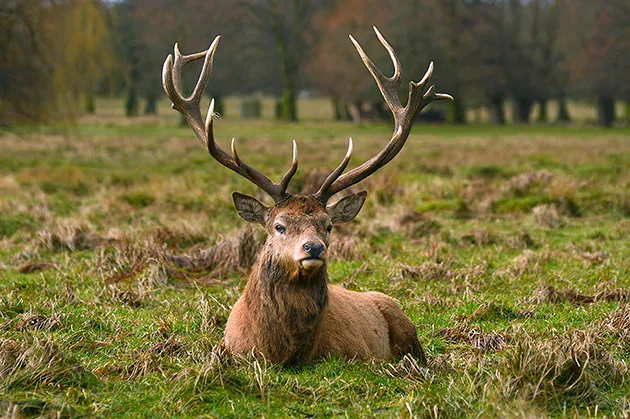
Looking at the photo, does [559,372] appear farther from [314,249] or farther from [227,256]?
[227,256]

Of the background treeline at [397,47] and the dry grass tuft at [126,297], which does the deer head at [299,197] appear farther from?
the background treeline at [397,47]

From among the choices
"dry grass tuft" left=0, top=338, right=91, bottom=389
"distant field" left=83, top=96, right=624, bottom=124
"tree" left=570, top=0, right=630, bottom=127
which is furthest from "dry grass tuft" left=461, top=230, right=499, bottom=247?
"tree" left=570, top=0, right=630, bottom=127

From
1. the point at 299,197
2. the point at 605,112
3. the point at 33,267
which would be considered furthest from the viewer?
the point at 605,112

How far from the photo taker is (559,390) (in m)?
5.20

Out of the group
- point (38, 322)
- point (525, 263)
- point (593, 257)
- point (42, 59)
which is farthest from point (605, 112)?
point (38, 322)

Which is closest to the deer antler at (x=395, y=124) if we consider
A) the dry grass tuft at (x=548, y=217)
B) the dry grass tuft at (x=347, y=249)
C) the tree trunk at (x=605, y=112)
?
the dry grass tuft at (x=347, y=249)

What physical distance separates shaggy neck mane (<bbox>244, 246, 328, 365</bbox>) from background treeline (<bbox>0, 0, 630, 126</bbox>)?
27697 mm

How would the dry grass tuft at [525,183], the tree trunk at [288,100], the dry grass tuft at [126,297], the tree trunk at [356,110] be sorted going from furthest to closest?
Answer: the tree trunk at [288,100] < the tree trunk at [356,110] < the dry grass tuft at [525,183] < the dry grass tuft at [126,297]

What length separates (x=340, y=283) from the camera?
355 inches

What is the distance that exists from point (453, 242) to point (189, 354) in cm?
583

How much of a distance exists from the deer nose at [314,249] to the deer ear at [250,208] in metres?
0.93

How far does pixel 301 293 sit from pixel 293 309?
134mm

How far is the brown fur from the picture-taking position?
600 centimetres

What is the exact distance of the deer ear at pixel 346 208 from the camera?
661 cm
